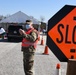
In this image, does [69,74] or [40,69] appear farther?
[40,69]

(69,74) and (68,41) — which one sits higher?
(68,41)

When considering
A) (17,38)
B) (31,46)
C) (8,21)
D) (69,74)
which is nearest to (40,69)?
(31,46)

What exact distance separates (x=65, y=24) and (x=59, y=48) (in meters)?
0.31

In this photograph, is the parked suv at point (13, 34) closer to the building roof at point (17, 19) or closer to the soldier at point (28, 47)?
the building roof at point (17, 19)

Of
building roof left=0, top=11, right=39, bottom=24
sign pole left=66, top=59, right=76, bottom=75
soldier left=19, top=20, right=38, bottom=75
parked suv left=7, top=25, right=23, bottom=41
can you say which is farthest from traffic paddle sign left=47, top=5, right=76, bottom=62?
building roof left=0, top=11, right=39, bottom=24

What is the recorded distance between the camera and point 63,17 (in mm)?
3543

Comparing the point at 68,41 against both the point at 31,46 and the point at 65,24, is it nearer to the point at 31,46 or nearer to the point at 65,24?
the point at 65,24

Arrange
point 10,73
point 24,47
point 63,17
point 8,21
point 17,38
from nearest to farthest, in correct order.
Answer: point 63,17 < point 24,47 < point 10,73 < point 17,38 < point 8,21

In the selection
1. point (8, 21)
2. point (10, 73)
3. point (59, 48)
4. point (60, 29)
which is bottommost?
point (10, 73)

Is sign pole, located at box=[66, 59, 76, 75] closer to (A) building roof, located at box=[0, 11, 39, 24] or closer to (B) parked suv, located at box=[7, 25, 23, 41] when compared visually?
(B) parked suv, located at box=[7, 25, 23, 41]

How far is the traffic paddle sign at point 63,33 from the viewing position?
3.56 meters

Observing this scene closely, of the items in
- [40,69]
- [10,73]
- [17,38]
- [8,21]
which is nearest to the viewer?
[10,73]

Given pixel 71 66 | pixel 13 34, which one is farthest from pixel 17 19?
pixel 71 66

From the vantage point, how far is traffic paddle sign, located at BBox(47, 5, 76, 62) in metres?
3.56
